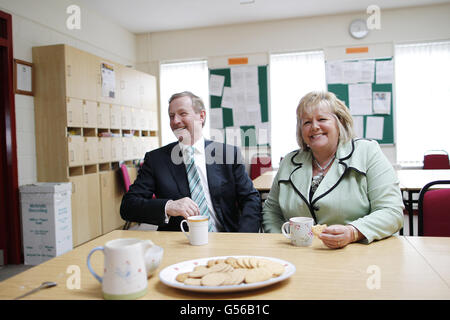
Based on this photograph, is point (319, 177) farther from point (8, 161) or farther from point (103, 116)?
point (103, 116)

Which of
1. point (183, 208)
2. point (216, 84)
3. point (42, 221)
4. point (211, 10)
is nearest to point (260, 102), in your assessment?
point (216, 84)

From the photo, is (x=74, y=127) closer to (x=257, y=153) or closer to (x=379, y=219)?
(x=257, y=153)

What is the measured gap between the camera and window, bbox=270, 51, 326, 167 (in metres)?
5.96

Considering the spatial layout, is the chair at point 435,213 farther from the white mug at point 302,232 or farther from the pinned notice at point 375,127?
the pinned notice at point 375,127

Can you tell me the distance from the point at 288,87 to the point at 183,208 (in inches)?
190

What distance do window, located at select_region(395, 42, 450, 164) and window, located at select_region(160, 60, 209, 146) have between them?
307 cm

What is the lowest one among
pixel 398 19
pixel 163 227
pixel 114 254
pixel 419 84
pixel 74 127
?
pixel 163 227

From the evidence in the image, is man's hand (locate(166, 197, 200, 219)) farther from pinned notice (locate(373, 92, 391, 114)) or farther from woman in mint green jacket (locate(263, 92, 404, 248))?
pinned notice (locate(373, 92, 391, 114))

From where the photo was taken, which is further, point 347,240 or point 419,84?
point 419,84

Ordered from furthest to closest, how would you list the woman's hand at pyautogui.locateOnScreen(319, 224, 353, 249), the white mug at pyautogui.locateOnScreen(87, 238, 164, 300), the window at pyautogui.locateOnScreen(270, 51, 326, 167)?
1. the window at pyautogui.locateOnScreen(270, 51, 326, 167)
2. the woman's hand at pyautogui.locateOnScreen(319, 224, 353, 249)
3. the white mug at pyautogui.locateOnScreen(87, 238, 164, 300)

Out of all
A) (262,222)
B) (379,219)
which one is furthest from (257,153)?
(379,219)

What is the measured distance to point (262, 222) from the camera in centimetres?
181

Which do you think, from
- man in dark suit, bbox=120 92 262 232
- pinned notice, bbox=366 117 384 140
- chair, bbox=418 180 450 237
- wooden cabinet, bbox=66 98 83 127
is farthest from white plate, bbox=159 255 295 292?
pinned notice, bbox=366 117 384 140
